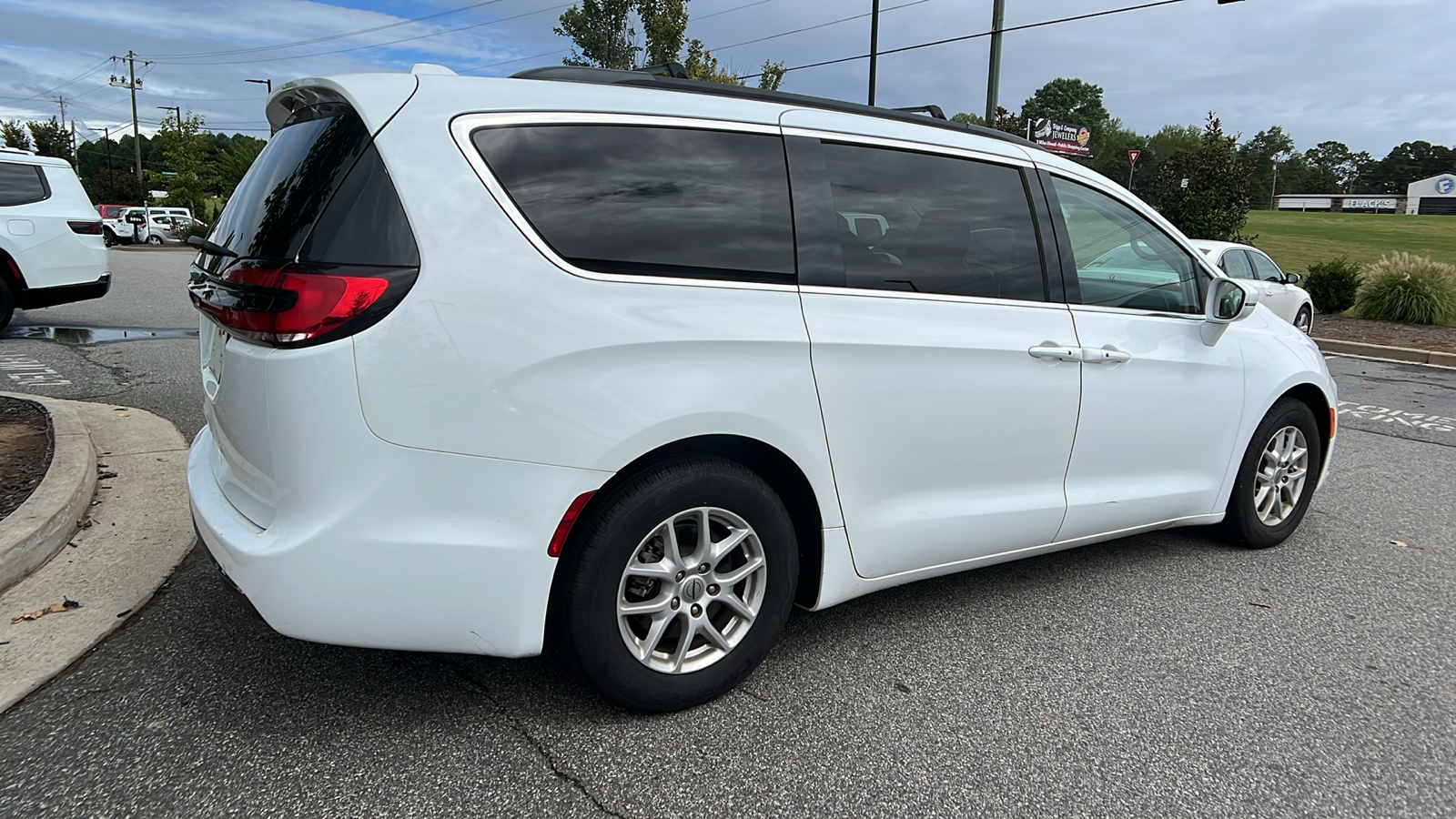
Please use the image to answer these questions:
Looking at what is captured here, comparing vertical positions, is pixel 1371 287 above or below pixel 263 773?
above

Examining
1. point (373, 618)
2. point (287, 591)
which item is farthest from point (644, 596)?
point (287, 591)

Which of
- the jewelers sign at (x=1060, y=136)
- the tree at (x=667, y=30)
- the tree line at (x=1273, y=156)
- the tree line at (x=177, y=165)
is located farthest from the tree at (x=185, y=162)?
the tree line at (x=1273, y=156)

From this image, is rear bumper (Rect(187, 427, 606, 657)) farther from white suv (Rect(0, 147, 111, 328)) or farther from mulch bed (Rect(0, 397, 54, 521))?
white suv (Rect(0, 147, 111, 328))

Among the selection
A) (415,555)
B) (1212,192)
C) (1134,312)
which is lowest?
(415,555)

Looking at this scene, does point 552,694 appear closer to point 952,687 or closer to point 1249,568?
point 952,687

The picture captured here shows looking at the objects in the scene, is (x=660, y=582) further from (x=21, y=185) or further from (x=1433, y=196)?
(x=1433, y=196)

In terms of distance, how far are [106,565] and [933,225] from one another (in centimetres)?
342

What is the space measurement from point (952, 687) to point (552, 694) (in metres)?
1.26

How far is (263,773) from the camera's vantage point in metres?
2.25

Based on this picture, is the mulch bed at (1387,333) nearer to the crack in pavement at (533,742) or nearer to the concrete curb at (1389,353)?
the concrete curb at (1389,353)

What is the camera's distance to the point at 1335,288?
680 inches

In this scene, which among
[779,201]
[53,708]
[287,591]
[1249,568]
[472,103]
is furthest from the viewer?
[1249,568]

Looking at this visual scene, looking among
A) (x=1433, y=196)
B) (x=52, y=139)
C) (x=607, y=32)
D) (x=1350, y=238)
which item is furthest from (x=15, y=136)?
(x=1433, y=196)

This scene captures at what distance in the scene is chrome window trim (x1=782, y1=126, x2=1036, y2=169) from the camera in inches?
111
